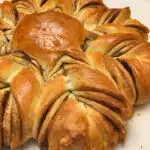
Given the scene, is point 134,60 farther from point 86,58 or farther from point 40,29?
point 40,29

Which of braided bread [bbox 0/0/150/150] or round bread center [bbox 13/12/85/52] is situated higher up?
round bread center [bbox 13/12/85/52]

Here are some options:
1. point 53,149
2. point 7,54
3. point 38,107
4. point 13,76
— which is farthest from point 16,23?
point 53,149

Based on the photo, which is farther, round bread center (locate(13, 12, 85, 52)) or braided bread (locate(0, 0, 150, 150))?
round bread center (locate(13, 12, 85, 52))

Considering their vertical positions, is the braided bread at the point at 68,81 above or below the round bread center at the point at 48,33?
below

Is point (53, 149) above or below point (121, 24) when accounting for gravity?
below

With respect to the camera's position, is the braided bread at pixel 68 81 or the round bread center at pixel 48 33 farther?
the round bread center at pixel 48 33
